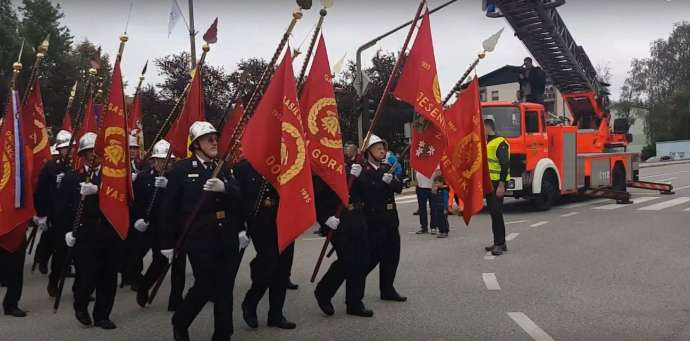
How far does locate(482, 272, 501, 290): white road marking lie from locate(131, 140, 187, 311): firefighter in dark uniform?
10.4 ft

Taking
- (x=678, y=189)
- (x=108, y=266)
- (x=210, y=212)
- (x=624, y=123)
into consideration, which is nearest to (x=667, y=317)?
(x=210, y=212)

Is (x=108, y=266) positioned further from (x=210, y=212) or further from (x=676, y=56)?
(x=676, y=56)

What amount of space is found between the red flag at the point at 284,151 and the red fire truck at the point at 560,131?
10.0m

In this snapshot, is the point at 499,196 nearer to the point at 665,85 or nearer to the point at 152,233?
the point at 152,233

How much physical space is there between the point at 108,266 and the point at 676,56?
7360cm

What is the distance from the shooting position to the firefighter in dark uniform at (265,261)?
5.68 metres

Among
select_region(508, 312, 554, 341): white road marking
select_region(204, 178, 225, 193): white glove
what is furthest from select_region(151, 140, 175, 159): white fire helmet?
select_region(508, 312, 554, 341): white road marking

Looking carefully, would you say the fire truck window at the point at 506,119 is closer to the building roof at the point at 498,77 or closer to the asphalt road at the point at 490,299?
the asphalt road at the point at 490,299

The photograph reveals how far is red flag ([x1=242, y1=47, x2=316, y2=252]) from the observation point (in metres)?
5.17

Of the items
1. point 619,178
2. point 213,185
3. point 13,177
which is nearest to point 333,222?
point 213,185

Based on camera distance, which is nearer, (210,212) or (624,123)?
(210,212)

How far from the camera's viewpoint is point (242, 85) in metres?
7.80

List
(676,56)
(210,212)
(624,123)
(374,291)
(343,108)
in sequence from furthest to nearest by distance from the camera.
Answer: (676,56)
(343,108)
(624,123)
(374,291)
(210,212)

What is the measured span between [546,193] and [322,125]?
33.8 feet
